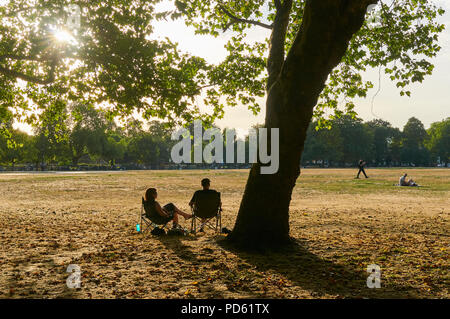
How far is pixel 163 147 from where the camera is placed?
388 feet

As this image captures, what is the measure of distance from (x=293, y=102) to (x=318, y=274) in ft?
10.6

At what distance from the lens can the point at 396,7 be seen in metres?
10.6

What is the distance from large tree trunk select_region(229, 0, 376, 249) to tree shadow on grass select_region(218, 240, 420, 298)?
525 mm

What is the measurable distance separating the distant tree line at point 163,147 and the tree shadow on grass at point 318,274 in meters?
69.7

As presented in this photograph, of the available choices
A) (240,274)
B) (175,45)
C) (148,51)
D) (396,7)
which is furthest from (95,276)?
(396,7)

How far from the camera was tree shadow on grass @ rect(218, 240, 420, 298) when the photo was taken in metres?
5.03

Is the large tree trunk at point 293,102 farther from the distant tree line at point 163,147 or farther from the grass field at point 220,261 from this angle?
the distant tree line at point 163,147

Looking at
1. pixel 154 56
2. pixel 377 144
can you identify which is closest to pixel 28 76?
pixel 154 56

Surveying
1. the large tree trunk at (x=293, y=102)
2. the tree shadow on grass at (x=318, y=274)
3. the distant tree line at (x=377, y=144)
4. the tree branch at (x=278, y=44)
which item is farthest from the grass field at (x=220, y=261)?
the distant tree line at (x=377, y=144)

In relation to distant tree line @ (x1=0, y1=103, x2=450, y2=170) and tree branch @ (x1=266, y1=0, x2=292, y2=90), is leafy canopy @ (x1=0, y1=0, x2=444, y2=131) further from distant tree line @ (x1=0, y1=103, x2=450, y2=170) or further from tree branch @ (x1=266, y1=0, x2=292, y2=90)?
distant tree line @ (x1=0, y1=103, x2=450, y2=170)

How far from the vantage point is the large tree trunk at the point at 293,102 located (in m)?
6.33

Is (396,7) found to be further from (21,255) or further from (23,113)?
(23,113)

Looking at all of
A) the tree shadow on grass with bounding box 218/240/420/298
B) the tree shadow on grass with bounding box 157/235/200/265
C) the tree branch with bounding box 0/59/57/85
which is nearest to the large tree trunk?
the tree shadow on grass with bounding box 218/240/420/298

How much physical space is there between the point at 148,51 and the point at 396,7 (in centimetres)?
753
